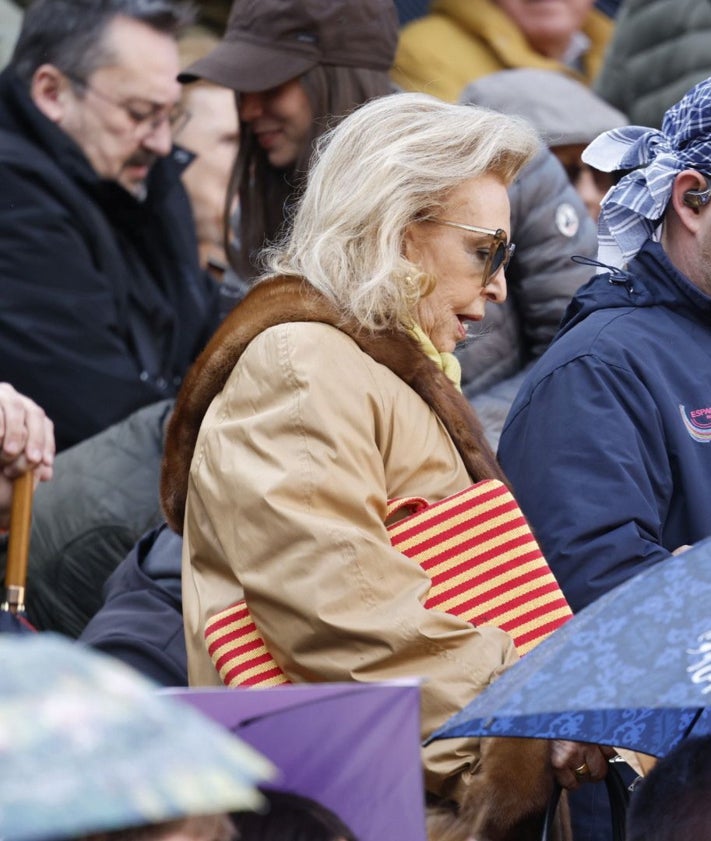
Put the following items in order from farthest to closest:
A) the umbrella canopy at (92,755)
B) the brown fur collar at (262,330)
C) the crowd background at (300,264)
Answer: the crowd background at (300,264)
the brown fur collar at (262,330)
the umbrella canopy at (92,755)

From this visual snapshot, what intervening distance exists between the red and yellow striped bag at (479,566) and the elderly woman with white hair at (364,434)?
0.05 meters

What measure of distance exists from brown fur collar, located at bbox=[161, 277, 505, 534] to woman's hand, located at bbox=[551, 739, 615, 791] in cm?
52

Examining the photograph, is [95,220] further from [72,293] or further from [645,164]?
[645,164]

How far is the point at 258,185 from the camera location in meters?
4.57

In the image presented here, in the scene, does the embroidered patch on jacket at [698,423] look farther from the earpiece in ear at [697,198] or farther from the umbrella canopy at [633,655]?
the umbrella canopy at [633,655]

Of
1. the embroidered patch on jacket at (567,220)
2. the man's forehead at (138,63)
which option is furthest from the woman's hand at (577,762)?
the man's forehead at (138,63)

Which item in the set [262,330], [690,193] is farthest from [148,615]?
[690,193]

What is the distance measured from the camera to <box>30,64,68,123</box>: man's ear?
16.9ft

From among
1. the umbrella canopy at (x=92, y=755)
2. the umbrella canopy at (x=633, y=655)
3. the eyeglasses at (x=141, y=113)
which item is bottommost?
the eyeglasses at (x=141, y=113)

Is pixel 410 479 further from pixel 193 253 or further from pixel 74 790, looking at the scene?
pixel 193 253

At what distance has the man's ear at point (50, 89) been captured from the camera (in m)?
5.15

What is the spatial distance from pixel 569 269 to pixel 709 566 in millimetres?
2489

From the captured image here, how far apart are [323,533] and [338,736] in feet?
2.59

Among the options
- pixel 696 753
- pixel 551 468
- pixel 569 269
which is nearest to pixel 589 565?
pixel 551 468
